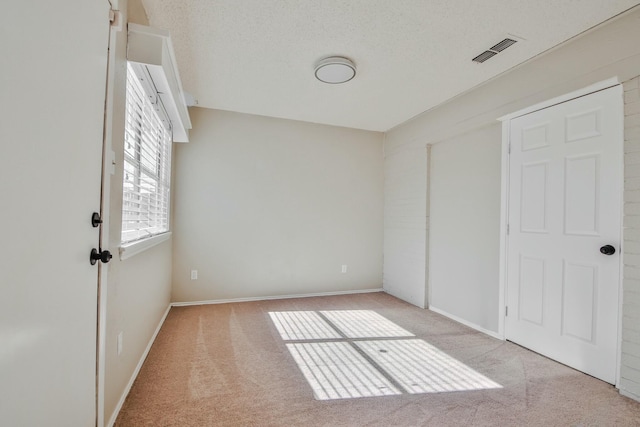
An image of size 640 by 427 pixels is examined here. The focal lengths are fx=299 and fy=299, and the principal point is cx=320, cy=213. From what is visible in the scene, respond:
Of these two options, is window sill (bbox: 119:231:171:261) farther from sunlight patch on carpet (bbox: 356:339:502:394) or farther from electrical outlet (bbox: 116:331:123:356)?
sunlight patch on carpet (bbox: 356:339:502:394)

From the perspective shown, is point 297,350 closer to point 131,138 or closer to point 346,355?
point 346,355

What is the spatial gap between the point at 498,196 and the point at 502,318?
1.21m

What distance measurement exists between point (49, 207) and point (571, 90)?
10.9 feet

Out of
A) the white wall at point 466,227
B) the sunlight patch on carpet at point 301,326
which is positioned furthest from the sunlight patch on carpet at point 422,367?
the white wall at point 466,227

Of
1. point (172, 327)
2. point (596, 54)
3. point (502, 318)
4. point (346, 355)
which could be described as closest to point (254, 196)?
point (172, 327)

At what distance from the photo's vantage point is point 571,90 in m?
2.37

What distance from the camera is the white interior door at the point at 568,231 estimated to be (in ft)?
7.20

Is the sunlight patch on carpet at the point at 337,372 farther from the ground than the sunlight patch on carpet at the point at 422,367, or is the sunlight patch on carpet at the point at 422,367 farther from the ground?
the sunlight patch on carpet at the point at 422,367

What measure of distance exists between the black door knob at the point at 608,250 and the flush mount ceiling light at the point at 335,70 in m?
2.45

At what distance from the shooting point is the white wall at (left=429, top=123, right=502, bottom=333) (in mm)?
3084

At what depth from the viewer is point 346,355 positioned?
2551 mm

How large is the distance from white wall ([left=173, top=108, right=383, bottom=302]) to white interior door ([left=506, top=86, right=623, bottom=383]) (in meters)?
2.21

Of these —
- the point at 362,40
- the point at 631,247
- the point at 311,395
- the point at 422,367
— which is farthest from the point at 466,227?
the point at 311,395

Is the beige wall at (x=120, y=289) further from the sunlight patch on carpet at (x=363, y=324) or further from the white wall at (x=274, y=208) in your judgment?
the sunlight patch on carpet at (x=363, y=324)
